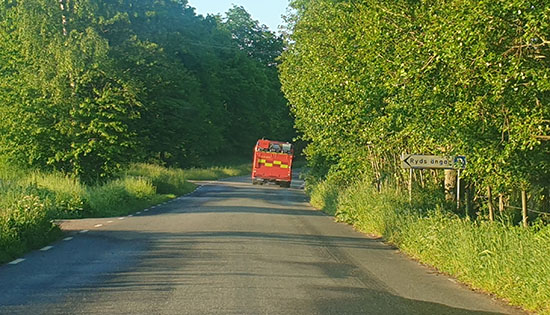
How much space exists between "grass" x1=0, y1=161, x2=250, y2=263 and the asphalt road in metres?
0.55

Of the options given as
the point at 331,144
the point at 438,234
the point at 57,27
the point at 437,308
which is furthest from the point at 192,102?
the point at 437,308

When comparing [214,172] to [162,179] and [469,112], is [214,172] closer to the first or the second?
[162,179]

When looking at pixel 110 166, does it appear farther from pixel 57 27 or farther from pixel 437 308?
pixel 437 308

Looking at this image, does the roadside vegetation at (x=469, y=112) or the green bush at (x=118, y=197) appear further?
the green bush at (x=118, y=197)

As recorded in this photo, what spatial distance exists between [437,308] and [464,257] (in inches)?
127

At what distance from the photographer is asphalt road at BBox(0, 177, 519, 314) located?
8.93 m

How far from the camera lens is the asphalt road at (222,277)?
29.3ft

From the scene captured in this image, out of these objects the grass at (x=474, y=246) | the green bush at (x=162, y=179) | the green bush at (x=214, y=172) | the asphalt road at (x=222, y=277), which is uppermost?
the green bush at (x=214, y=172)

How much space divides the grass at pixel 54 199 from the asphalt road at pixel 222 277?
55 centimetres

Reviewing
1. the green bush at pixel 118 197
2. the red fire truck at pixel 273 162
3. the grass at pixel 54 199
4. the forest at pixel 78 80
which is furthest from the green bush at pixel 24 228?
the red fire truck at pixel 273 162

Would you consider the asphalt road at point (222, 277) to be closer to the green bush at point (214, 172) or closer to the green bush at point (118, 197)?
the green bush at point (118, 197)

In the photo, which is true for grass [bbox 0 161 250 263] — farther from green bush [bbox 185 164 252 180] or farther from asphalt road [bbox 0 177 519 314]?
green bush [bbox 185 164 252 180]

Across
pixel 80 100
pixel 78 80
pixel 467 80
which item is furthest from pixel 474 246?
pixel 78 80

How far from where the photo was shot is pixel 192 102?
7506 cm
